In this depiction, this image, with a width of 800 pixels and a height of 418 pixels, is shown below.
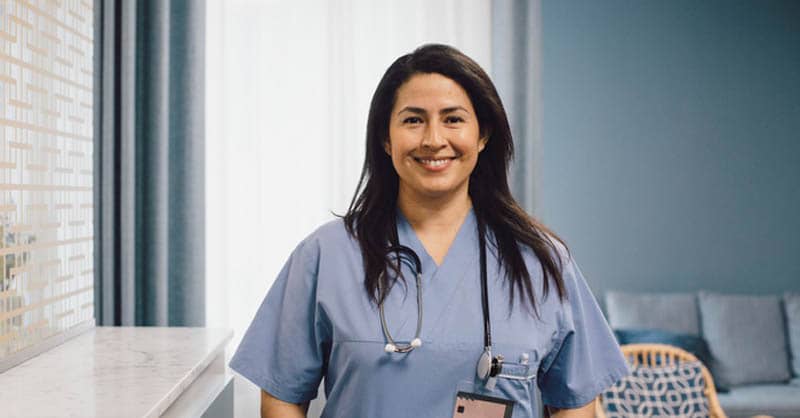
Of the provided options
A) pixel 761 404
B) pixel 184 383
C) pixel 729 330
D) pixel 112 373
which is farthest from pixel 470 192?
pixel 729 330

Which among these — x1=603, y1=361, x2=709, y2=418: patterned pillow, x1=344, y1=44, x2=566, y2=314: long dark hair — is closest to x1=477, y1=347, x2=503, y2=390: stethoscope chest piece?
x1=344, y1=44, x2=566, y2=314: long dark hair

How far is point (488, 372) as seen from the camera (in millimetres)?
1302

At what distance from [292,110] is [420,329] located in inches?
66.9

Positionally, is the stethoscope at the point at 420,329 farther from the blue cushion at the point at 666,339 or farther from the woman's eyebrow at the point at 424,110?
the blue cushion at the point at 666,339

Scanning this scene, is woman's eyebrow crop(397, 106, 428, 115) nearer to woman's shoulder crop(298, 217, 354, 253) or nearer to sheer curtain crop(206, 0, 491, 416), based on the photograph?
woman's shoulder crop(298, 217, 354, 253)

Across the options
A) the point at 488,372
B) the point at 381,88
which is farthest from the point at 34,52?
the point at 488,372

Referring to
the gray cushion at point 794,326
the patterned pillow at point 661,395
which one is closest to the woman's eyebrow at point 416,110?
the patterned pillow at point 661,395

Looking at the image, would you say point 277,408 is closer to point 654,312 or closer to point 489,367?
point 489,367

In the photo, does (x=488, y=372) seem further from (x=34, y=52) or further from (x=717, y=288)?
(x=717, y=288)

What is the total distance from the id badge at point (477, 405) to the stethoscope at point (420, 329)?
0.11 ft

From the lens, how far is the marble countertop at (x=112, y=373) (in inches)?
49.5

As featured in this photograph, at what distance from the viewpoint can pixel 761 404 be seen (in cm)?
325

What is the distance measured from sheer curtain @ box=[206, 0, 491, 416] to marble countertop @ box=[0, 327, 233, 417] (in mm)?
949

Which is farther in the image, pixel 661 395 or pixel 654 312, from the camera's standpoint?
pixel 654 312
